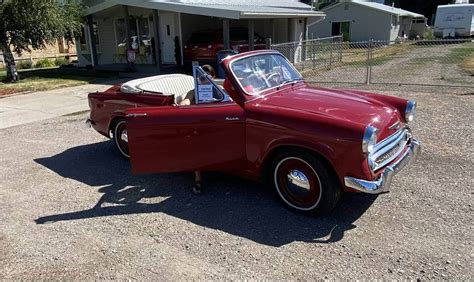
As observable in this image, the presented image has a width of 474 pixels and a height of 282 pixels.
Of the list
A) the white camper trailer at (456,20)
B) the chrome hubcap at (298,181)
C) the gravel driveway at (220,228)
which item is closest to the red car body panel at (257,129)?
the chrome hubcap at (298,181)

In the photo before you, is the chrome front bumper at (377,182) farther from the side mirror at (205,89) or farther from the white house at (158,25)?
the white house at (158,25)

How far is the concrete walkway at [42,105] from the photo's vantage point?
368 inches

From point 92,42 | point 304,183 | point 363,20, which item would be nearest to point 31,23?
point 92,42

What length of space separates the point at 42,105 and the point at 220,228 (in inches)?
353

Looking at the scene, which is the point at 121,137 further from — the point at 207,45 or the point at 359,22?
the point at 359,22

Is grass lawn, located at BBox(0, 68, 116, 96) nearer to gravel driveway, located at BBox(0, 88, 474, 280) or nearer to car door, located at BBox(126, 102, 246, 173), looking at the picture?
gravel driveway, located at BBox(0, 88, 474, 280)

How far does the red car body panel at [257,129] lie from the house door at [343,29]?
31.1 m

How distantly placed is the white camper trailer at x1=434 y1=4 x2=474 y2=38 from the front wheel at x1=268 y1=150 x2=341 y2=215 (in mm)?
35867

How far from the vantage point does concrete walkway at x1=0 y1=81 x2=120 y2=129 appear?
936 cm

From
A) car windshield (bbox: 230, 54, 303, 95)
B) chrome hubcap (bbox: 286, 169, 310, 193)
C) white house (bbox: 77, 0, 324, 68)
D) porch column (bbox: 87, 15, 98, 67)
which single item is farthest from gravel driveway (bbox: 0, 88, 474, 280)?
porch column (bbox: 87, 15, 98, 67)

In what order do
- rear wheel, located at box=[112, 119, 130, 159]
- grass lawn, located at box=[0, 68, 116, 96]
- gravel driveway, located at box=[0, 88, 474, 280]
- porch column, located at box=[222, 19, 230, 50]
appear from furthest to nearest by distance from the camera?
1. porch column, located at box=[222, 19, 230, 50]
2. grass lawn, located at box=[0, 68, 116, 96]
3. rear wheel, located at box=[112, 119, 130, 159]
4. gravel driveway, located at box=[0, 88, 474, 280]

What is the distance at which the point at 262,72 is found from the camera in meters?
4.57

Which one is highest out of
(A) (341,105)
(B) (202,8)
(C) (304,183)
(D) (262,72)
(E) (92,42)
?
(B) (202,8)

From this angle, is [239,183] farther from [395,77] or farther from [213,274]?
[395,77]
